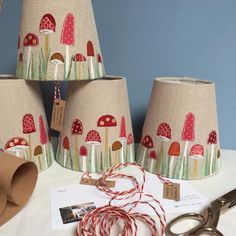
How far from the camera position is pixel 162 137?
592 mm

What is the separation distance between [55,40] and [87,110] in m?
0.16

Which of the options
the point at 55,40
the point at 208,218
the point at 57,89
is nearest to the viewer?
the point at 208,218

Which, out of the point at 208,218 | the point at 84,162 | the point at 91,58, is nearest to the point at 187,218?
the point at 208,218

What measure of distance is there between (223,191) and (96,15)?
1.85ft

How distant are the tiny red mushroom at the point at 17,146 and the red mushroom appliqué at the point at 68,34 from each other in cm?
18

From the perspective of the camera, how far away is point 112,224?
1.41ft

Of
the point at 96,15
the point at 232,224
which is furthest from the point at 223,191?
the point at 96,15

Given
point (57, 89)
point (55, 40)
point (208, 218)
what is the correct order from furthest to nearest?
point (57, 89), point (55, 40), point (208, 218)

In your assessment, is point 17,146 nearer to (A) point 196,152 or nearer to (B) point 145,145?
(B) point 145,145

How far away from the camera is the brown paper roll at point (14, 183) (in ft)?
1.46

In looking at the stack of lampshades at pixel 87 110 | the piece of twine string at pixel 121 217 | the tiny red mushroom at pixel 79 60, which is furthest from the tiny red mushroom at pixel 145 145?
the tiny red mushroom at pixel 79 60

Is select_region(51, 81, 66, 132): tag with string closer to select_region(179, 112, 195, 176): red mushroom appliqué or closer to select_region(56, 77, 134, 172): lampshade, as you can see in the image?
select_region(56, 77, 134, 172): lampshade

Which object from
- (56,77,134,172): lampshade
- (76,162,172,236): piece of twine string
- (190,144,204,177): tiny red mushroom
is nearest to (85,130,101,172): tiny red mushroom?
(56,77,134,172): lampshade

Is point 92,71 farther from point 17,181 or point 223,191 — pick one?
point 223,191
